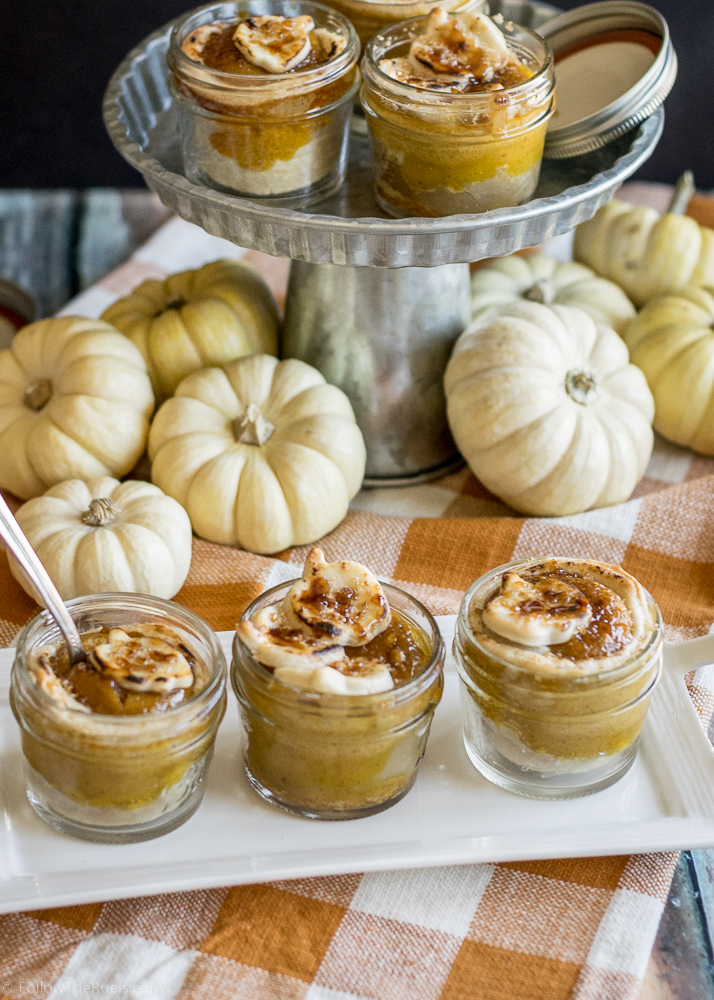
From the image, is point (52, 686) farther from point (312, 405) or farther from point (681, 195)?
point (681, 195)

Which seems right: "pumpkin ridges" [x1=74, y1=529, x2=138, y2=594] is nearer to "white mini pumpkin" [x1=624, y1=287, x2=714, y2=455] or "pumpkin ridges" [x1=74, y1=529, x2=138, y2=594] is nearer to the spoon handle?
the spoon handle

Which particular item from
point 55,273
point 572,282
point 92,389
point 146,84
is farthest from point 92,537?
point 55,273

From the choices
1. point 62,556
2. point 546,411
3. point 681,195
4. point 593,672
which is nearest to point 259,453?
point 62,556

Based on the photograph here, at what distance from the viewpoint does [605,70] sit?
2.03 meters

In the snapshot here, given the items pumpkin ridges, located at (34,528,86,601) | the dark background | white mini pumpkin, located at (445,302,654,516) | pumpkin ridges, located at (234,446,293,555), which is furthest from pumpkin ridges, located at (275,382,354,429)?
the dark background

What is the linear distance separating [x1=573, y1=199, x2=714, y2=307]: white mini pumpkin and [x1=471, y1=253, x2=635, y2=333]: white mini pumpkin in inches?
2.0

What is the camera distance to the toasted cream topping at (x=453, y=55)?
1.60 m

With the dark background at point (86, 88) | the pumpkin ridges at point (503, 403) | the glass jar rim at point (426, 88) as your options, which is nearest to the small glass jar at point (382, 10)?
the glass jar rim at point (426, 88)

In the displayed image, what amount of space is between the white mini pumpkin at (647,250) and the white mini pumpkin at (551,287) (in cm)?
5

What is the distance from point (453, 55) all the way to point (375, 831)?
3.88 ft

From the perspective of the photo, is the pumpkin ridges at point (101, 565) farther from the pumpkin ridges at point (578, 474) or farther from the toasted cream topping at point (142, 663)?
the pumpkin ridges at point (578, 474)

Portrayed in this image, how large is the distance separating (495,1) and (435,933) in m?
1.85

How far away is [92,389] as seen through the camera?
6.12 feet

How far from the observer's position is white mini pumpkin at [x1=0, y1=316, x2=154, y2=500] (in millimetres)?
1852
